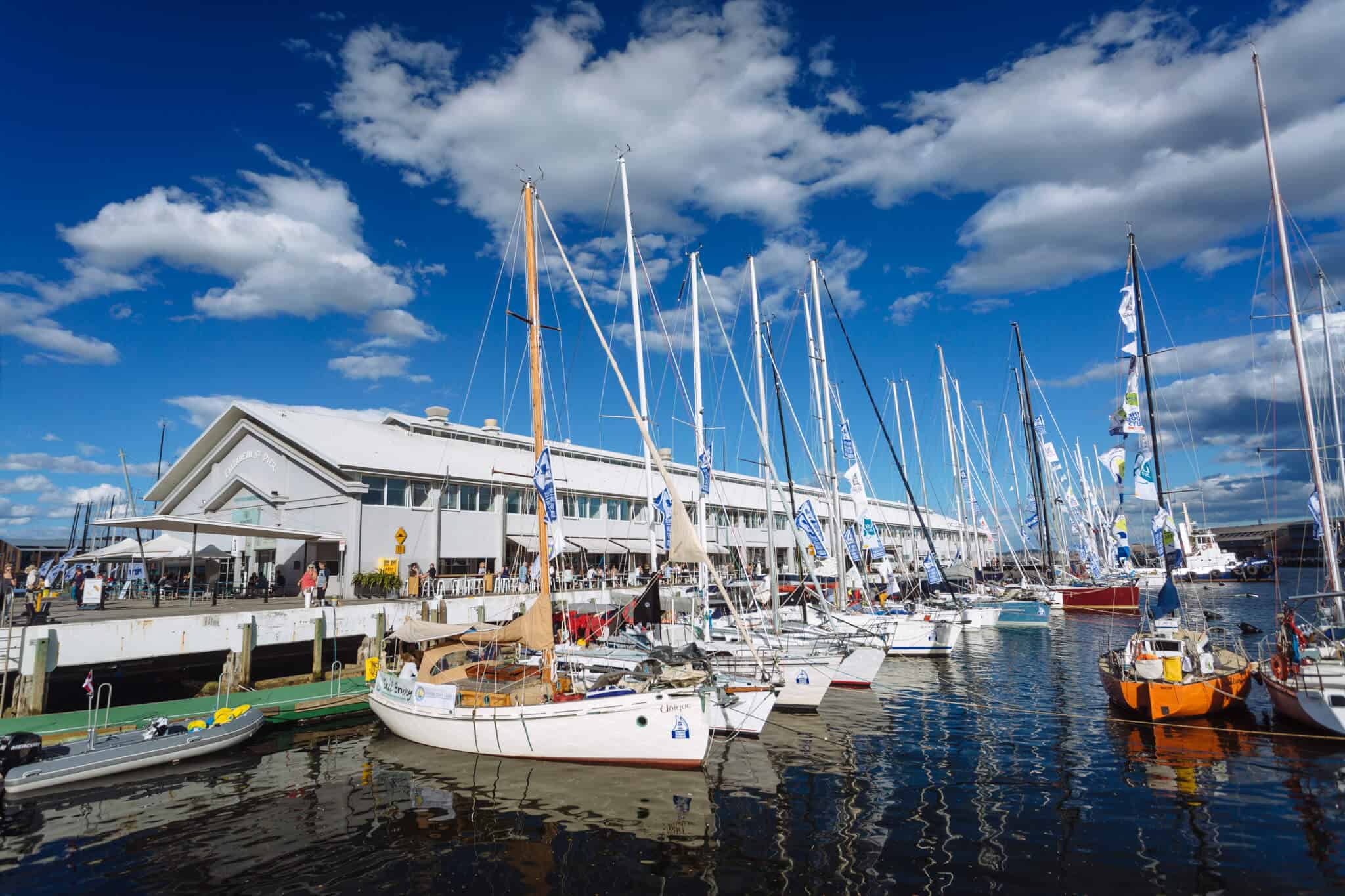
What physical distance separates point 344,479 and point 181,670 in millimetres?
12697

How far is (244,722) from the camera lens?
20359 mm

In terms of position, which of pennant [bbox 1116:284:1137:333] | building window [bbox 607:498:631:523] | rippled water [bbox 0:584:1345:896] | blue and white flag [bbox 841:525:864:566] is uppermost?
pennant [bbox 1116:284:1137:333]

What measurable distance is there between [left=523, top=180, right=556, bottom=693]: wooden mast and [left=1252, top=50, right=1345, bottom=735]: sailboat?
19787 mm

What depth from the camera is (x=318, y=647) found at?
93.2ft

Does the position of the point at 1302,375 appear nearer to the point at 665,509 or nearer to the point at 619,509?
the point at 665,509

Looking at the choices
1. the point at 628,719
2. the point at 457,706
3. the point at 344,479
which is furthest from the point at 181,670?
the point at 628,719

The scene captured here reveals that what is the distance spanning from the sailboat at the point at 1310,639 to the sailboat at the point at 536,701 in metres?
15.9

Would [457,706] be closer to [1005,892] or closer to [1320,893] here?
[1005,892]

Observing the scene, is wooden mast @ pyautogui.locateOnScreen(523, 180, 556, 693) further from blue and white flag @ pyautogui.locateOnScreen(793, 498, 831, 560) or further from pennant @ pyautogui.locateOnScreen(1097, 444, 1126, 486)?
pennant @ pyautogui.locateOnScreen(1097, 444, 1126, 486)

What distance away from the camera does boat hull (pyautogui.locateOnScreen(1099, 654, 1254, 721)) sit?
20828mm

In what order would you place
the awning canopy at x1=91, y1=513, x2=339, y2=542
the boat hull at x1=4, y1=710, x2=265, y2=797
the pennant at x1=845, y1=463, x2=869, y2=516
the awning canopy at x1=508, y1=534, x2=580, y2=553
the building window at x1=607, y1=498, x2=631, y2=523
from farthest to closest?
the building window at x1=607, y1=498, x2=631, y2=523 < the awning canopy at x1=508, y1=534, x2=580, y2=553 < the pennant at x1=845, y1=463, x2=869, y2=516 < the awning canopy at x1=91, y1=513, x2=339, y2=542 < the boat hull at x1=4, y1=710, x2=265, y2=797

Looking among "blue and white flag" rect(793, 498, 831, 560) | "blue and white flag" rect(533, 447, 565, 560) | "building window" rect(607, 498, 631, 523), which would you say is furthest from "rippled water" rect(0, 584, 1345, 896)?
"building window" rect(607, 498, 631, 523)

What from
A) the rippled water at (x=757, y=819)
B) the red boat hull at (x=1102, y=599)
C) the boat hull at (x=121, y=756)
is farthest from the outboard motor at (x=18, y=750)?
the red boat hull at (x=1102, y=599)

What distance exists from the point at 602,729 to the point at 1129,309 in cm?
2472
